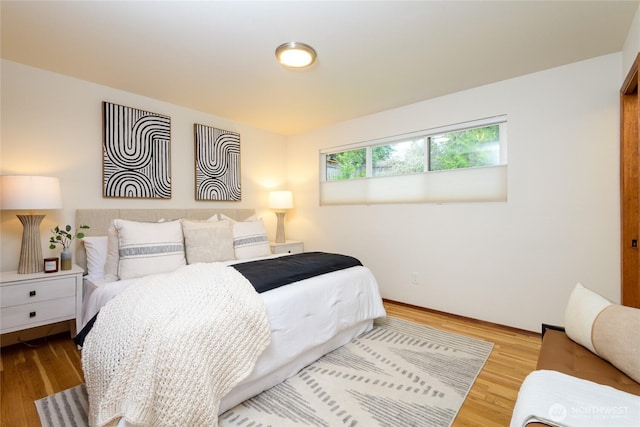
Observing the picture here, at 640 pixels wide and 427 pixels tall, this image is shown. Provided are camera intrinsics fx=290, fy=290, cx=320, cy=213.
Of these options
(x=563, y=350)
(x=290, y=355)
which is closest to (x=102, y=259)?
(x=290, y=355)

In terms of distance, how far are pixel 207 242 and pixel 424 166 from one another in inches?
97.3

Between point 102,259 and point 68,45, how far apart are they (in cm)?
A: 170

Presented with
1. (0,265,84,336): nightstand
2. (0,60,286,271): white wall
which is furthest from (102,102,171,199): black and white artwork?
(0,265,84,336): nightstand

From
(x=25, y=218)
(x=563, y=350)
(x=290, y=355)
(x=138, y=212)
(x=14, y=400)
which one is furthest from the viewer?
(x=138, y=212)

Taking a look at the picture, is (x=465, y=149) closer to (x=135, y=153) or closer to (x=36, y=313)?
(x=135, y=153)

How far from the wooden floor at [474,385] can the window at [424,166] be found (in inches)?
51.3

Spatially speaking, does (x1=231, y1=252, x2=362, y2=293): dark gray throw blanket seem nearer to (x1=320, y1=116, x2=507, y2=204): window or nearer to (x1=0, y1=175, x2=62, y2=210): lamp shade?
(x1=320, y1=116, x2=507, y2=204): window

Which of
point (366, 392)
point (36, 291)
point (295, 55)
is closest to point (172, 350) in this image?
point (366, 392)

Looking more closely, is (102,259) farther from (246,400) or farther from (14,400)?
(246,400)

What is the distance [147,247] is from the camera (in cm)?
236

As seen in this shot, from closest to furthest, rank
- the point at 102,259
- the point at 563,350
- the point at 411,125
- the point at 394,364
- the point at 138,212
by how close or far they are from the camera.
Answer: the point at 563,350 < the point at 394,364 < the point at 102,259 < the point at 138,212 < the point at 411,125

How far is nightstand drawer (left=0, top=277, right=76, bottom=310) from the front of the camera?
6.70 feet

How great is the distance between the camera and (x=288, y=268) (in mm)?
2256

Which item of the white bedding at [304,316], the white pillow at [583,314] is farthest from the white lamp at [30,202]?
the white pillow at [583,314]
